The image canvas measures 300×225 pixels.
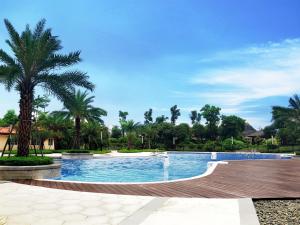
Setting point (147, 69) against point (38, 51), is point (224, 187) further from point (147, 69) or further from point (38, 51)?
point (147, 69)

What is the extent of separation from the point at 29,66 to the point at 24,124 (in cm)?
278

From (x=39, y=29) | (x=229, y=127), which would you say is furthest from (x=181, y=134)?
(x=39, y=29)

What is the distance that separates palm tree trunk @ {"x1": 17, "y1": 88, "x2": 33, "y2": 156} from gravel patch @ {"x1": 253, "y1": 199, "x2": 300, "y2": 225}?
37.0 feet

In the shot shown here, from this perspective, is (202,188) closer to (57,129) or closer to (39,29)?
(39,29)

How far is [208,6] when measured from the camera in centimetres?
1596

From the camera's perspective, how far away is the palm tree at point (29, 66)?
15914 mm

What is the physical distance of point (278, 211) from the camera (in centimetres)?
766

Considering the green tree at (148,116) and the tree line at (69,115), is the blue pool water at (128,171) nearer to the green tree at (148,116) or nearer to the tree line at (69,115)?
the tree line at (69,115)

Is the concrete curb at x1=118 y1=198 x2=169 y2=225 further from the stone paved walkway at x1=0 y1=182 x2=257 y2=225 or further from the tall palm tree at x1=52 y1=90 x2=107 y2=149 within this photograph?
the tall palm tree at x1=52 y1=90 x2=107 y2=149

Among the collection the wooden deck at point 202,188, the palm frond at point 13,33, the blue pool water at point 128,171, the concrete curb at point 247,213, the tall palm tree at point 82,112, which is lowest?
the blue pool water at point 128,171

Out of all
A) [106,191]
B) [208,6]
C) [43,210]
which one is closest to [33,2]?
[208,6]

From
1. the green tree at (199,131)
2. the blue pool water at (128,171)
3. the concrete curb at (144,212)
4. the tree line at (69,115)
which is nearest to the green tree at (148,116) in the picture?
the tree line at (69,115)

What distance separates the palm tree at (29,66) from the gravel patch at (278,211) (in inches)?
454

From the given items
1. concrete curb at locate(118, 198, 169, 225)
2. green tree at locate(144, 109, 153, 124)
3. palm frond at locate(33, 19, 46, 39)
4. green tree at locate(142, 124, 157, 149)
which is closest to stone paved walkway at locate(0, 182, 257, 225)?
concrete curb at locate(118, 198, 169, 225)
